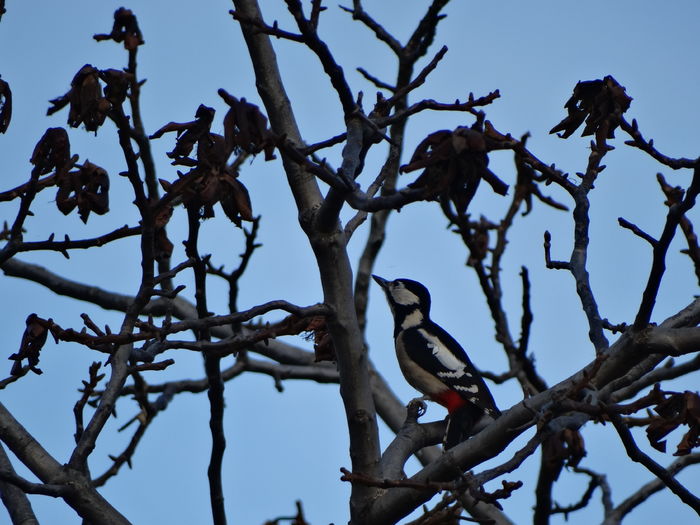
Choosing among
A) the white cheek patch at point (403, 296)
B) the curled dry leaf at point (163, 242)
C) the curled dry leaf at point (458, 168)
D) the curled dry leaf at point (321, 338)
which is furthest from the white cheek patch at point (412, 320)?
the curled dry leaf at point (458, 168)

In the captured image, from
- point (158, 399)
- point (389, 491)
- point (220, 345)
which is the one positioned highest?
point (158, 399)

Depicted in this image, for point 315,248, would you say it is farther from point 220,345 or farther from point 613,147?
point 613,147

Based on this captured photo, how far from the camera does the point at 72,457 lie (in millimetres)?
3967

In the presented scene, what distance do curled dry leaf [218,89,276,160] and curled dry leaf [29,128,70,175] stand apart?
37.7 inches

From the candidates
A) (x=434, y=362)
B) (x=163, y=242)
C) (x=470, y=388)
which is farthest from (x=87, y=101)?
(x=434, y=362)

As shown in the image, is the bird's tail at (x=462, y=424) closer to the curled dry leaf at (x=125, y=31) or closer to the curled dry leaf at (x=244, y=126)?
the curled dry leaf at (x=244, y=126)

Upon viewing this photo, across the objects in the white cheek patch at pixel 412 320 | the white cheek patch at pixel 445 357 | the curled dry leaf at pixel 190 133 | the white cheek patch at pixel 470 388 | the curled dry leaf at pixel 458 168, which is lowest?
the curled dry leaf at pixel 458 168

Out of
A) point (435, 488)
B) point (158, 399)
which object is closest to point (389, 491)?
point (435, 488)

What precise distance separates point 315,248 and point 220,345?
0.64 m

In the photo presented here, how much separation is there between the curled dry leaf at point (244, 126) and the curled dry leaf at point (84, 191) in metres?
0.94

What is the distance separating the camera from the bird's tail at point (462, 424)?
203 inches

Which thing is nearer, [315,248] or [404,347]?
[315,248]

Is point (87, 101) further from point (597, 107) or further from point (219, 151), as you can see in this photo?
point (597, 107)

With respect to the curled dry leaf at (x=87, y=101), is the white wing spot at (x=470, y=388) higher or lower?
higher
